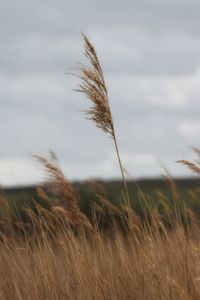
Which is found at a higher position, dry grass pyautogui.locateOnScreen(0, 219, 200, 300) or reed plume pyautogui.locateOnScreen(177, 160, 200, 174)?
reed plume pyautogui.locateOnScreen(177, 160, 200, 174)

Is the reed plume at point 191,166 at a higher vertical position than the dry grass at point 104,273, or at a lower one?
higher

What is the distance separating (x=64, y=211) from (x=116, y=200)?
959 centimetres

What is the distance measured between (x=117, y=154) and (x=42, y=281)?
50.6 inches

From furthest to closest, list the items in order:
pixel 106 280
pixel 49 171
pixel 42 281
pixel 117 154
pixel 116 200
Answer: pixel 116 200 → pixel 49 171 → pixel 42 281 → pixel 106 280 → pixel 117 154

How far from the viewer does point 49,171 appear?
5238 mm

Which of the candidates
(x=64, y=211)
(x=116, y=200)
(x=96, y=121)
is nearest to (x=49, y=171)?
(x=64, y=211)

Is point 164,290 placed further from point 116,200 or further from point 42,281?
point 116,200

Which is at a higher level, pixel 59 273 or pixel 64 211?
pixel 64 211

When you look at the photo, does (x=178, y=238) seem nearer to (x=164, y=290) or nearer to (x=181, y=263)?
(x=181, y=263)

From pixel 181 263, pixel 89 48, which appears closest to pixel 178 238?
pixel 181 263

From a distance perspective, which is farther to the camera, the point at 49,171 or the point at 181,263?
the point at 49,171

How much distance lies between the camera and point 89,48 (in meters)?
4.19

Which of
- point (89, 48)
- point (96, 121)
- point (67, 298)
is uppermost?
point (89, 48)

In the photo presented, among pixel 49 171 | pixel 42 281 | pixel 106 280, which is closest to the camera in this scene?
pixel 106 280
